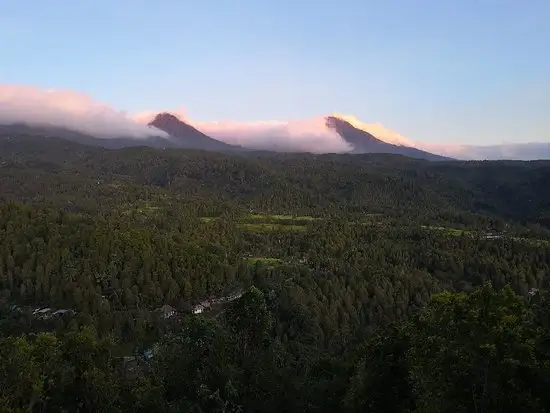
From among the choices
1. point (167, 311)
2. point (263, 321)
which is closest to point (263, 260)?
point (167, 311)

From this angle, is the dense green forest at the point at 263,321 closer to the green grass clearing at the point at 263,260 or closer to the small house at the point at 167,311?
the small house at the point at 167,311

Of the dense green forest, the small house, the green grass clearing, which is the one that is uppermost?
the dense green forest

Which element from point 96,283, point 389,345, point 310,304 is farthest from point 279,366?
point 96,283

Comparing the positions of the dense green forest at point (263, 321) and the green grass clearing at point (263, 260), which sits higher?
the dense green forest at point (263, 321)

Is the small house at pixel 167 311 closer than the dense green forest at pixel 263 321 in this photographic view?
No

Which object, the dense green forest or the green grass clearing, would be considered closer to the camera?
the dense green forest

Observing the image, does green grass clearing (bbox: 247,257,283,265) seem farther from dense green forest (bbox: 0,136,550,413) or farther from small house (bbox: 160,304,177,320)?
small house (bbox: 160,304,177,320)

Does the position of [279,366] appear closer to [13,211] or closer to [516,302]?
[516,302]

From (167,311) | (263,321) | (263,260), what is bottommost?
(167,311)

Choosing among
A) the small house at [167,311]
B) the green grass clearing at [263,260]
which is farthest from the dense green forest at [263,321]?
the green grass clearing at [263,260]

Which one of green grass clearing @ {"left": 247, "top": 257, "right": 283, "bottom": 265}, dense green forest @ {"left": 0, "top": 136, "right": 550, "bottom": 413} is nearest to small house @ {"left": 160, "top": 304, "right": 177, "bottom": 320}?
dense green forest @ {"left": 0, "top": 136, "right": 550, "bottom": 413}

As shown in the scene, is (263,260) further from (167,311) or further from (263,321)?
(263,321)
